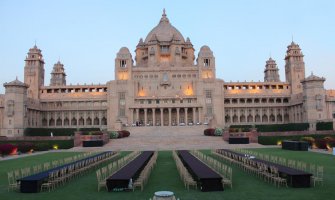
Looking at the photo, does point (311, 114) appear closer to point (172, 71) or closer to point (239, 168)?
point (172, 71)

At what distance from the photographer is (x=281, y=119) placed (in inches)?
4035

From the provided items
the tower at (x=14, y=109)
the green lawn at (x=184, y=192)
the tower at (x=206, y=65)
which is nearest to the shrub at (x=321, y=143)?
the green lawn at (x=184, y=192)

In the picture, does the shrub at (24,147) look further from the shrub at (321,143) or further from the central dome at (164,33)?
the central dome at (164,33)

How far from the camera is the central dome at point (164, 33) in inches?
4379

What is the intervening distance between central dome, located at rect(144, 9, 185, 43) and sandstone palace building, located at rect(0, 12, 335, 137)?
1236mm

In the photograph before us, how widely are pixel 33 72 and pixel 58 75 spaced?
24204 millimetres

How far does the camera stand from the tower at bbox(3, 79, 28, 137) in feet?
265

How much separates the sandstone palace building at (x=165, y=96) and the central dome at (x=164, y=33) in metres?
1.24

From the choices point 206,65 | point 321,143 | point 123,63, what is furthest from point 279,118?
point 321,143

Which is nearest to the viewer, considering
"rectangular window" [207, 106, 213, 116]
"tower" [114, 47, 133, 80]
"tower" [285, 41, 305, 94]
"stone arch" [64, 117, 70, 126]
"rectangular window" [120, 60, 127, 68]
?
"rectangular window" [207, 106, 213, 116]

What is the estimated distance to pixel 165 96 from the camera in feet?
314

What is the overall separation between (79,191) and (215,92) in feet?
268

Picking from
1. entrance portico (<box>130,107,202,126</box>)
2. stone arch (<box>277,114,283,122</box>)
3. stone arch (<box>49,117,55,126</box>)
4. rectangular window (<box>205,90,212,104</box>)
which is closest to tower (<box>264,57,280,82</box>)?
stone arch (<box>277,114,283,122</box>)

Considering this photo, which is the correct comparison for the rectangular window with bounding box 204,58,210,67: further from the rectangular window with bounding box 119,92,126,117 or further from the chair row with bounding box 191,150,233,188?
the chair row with bounding box 191,150,233,188
